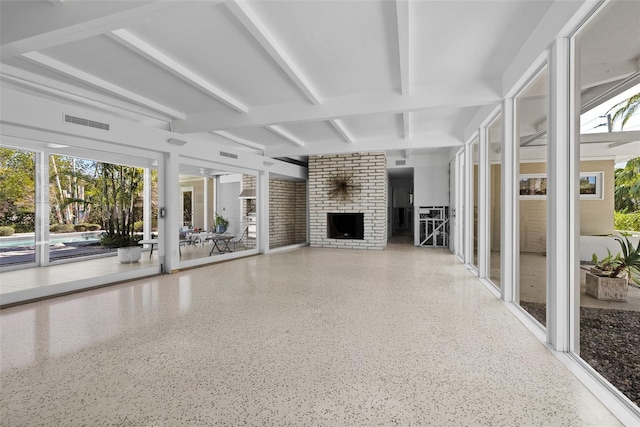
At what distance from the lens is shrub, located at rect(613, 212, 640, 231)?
1.68 metres

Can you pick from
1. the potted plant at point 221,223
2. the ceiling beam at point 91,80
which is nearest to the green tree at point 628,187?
the ceiling beam at point 91,80

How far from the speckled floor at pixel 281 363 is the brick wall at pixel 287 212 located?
517 centimetres

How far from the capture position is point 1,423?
1.59m

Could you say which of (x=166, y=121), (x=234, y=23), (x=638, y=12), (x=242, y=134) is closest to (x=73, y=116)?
(x=166, y=121)

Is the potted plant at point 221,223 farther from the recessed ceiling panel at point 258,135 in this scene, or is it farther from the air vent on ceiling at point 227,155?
the recessed ceiling panel at point 258,135

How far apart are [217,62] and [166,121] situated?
256cm

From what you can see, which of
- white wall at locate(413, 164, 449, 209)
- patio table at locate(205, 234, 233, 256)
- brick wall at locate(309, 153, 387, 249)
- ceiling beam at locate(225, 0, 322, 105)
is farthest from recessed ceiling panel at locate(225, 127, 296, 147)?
white wall at locate(413, 164, 449, 209)

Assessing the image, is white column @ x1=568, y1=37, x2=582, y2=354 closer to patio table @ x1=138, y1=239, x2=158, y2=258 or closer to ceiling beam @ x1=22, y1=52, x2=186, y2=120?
ceiling beam @ x1=22, y1=52, x2=186, y2=120

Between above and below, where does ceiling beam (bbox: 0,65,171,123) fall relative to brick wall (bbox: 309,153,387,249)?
above

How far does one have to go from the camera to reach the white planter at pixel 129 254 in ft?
16.2

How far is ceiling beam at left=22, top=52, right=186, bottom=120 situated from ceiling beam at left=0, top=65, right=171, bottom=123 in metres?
0.25

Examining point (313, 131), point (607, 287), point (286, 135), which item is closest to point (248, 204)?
point (286, 135)

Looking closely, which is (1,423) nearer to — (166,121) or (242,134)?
(166,121)

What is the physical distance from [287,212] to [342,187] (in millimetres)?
2015
